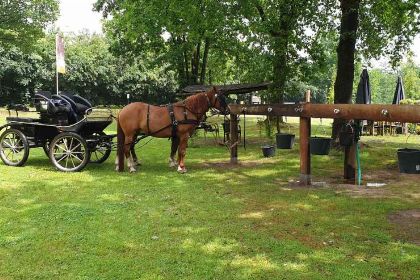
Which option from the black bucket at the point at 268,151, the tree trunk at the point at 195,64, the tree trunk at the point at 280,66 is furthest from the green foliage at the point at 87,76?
the black bucket at the point at 268,151

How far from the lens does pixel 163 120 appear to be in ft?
32.8

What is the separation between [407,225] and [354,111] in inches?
88.9

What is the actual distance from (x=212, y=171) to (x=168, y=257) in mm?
5627

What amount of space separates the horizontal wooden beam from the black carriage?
4.26 m

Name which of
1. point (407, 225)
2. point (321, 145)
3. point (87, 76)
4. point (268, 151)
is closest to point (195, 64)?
point (268, 151)

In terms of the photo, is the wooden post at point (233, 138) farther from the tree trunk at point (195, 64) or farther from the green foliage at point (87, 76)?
the green foliage at point (87, 76)

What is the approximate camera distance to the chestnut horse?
9.91 metres

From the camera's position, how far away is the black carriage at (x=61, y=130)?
982 cm

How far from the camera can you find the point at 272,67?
15945mm

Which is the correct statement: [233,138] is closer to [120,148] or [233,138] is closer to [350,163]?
[120,148]

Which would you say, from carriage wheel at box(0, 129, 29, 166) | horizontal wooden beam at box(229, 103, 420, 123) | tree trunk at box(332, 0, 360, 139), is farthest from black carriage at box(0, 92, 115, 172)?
tree trunk at box(332, 0, 360, 139)

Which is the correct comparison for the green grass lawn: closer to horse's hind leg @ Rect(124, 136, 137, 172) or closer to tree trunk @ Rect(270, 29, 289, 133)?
horse's hind leg @ Rect(124, 136, 137, 172)

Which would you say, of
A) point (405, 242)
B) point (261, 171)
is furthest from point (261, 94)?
point (405, 242)

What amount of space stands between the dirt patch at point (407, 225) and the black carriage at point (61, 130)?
22.1 ft
